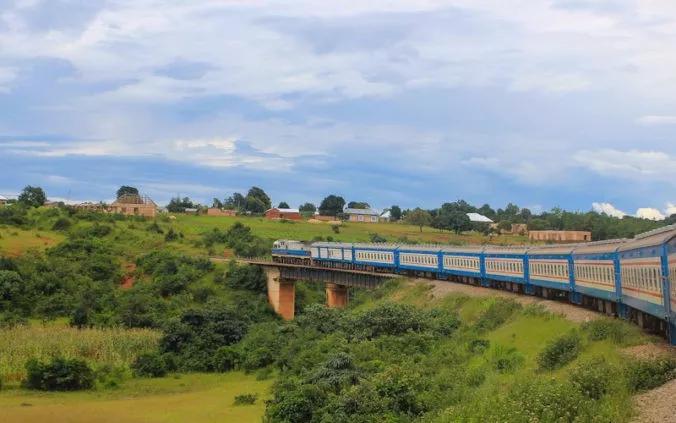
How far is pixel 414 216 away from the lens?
472 feet

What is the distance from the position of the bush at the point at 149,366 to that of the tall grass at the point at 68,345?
1587 millimetres

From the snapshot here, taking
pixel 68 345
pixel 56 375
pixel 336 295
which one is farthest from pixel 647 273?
pixel 336 295

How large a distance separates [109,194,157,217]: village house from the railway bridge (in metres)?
52.6

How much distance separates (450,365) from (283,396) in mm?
6573

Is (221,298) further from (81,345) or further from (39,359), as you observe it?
(39,359)

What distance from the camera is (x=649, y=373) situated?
58.6 feet

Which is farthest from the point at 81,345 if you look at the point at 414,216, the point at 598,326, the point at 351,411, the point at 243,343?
the point at 414,216

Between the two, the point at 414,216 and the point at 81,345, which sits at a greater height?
the point at 414,216

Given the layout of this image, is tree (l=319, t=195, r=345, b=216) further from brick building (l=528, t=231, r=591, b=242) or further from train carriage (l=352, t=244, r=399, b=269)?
train carriage (l=352, t=244, r=399, b=269)

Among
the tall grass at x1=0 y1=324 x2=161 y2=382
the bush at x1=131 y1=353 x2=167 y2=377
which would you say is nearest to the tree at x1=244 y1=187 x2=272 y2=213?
the tall grass at x1=0 y1=324 x2=161 y2=382

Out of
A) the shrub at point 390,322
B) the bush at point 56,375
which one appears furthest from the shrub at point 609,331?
the bush at point 56,375

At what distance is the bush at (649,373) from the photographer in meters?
17.5

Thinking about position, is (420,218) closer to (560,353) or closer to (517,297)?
(517,297)

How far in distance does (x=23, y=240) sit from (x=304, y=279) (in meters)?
33.0
